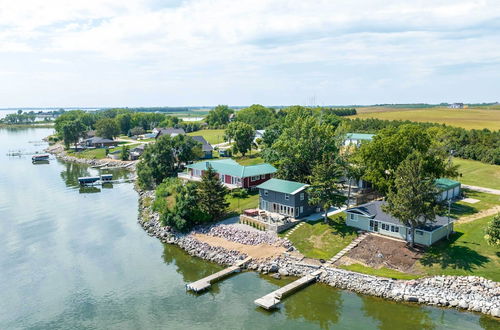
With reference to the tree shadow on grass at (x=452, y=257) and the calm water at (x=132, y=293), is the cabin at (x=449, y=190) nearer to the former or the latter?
the tree shadow on grass at (x=452, y=257)

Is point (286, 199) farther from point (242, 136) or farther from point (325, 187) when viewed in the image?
point (242, 136)

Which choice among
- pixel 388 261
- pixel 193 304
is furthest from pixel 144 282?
pixel 388 261

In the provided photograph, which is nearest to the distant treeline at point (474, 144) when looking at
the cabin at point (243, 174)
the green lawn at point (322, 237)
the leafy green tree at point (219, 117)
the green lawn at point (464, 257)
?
the cabin at point (243, 174)

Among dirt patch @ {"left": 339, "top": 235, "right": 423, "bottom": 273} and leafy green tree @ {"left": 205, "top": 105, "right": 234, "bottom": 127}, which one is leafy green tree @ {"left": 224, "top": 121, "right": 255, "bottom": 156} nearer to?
dirt patch @ {"left": 339, "top": 235, "right": 423, "bottom": 273}

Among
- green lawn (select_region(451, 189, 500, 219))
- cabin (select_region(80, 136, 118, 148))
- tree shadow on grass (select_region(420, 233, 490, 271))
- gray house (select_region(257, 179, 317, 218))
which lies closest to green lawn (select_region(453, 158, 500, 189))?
green lawn (select_region(451, 189, 500, 219))

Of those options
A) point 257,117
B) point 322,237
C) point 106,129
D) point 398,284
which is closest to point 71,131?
point 106,129

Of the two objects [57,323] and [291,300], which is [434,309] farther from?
[57,323]

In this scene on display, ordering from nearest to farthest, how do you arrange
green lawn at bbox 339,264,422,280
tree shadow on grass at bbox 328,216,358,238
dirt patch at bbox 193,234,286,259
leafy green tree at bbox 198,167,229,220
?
green lawn at bbox 339,264,422,280 < dirt patch at bbox 193,234,286,259 < tree shadow on grass at bbox 328,216,358,238 < leafy green tree at bbox 198,167,229,220
